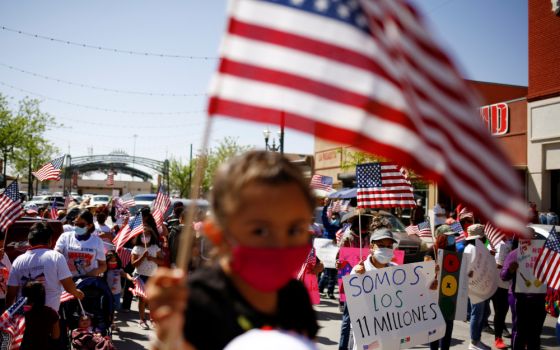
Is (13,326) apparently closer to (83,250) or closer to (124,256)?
(83,250)

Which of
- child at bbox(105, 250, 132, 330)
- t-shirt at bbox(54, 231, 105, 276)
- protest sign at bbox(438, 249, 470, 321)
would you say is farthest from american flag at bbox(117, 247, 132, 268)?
protest sign at bbox(438, 249, 470, 321)

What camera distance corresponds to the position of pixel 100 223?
11.5 meters

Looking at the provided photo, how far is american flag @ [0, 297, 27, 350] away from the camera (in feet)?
15.8

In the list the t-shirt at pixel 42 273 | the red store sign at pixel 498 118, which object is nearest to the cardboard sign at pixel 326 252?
the t-shirt at pixel 42 273

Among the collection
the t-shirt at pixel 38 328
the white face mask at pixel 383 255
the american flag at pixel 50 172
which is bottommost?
the t-shirt at pixel 38 328

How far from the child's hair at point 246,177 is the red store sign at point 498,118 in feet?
85.2

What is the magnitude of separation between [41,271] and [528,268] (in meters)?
6.35

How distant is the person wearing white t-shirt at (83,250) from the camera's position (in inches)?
281

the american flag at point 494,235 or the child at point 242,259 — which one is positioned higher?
the child at point 242,259

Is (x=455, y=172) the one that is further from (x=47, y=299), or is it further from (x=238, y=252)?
(x=47, y=299)

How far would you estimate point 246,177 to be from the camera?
1.57 metres

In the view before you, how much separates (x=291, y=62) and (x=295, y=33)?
11cm

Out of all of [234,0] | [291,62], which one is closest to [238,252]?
[291,62]

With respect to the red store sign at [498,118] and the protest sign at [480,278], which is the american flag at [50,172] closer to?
the protest sign at [480,278]
